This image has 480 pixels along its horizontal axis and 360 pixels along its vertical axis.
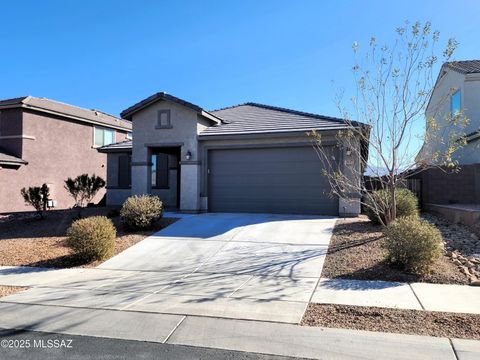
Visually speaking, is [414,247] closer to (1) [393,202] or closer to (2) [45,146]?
(1) [393,202]

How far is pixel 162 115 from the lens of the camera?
1616 cm

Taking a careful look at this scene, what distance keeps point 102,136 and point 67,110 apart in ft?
10.6

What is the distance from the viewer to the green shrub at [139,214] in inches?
484

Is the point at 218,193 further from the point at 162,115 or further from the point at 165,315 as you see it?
the point at 165,315

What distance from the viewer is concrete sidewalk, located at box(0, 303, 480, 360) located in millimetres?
4551

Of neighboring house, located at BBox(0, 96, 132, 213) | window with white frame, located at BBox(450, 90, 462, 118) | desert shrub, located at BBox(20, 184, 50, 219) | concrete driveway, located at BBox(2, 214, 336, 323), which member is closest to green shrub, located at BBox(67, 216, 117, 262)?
concrete driveway, located at BBox(2, 214, 336, 323)

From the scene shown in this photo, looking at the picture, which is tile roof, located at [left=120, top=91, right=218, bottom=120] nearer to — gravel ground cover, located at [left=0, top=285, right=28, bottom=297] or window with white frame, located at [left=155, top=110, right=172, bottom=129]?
window with white frame, located at [left=155, top=110, right=172, bottom=129]

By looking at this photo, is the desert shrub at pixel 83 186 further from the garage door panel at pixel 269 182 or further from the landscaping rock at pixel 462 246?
the landscaping rock at pixel 462 246

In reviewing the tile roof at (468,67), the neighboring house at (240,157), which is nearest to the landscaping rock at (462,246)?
the neighboring house at (240,157)

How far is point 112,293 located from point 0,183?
17.4 meters

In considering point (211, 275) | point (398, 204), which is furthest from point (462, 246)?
point (211, 275)

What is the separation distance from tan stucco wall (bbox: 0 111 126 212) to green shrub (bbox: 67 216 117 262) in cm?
1435

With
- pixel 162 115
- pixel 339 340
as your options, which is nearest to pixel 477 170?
pixel 162 115

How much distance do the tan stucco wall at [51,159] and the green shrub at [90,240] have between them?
14355mm
